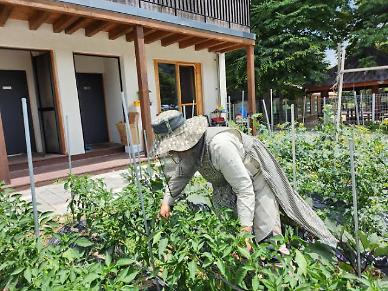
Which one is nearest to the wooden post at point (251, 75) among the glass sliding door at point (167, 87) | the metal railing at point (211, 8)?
the metal railing at point (211, 8)

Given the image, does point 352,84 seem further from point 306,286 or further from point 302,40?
point 306,286

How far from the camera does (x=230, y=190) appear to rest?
1.88 m

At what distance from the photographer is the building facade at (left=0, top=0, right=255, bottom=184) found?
586 cm

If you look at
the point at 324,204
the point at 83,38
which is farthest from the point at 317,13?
the point at 324,204

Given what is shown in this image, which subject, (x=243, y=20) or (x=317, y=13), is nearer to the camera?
(x=243, y=20)

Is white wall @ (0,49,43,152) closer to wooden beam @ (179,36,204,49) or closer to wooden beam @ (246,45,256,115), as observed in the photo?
wooden beam @ (179,36,204,49)

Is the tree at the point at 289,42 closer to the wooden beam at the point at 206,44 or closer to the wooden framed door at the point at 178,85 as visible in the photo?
the wooden framed door at the point at 178,85

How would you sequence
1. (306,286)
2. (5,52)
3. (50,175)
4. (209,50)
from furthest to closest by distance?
1. (209,50)
2. (5,52)
3. (50,175)
4. (306,286)

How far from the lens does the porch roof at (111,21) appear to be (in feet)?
16.7

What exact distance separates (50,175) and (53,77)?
6.95ft

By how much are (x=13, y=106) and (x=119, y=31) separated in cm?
313

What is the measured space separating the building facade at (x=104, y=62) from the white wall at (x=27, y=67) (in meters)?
0.02

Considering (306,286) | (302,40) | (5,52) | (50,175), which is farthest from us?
(302,40)

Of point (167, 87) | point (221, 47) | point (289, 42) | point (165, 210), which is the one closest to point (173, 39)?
point (167, 87)
